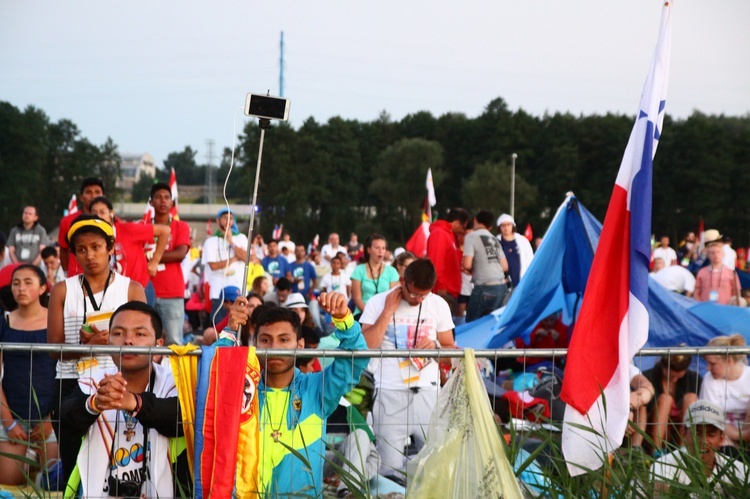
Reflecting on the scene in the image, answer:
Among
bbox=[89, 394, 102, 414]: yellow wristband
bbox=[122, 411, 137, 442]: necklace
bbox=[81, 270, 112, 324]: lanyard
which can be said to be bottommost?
bbox=[122, 411, 137, 442]: necklace

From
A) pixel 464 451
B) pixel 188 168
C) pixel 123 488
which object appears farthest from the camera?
pixel 188 168

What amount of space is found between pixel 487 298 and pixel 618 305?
280 inches

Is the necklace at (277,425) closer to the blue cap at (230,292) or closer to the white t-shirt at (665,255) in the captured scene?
the blue cap at (230,292)

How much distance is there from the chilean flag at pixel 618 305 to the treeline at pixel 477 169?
59779 millimetres

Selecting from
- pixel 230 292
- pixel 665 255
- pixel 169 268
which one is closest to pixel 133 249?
pixel 169 268

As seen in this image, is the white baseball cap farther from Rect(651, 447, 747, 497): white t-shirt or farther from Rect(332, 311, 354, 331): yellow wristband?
Rect(332, 311, 354, 331): yellow wristband

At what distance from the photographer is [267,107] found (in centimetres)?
487

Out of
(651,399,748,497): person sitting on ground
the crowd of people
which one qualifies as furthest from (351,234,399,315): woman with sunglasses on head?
(651,399,748,497): person sitting on ground

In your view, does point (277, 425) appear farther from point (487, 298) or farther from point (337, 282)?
point (337, 282)

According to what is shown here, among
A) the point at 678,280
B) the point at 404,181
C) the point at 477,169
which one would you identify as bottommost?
the point at 678,280

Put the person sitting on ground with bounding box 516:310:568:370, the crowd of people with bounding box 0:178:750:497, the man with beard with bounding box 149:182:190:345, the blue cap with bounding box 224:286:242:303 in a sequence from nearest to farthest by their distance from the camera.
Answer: the crowd of people with bounding box 0:178:750:497, the man with beard with bounding box 149:182:190:345, the person sitting on ground with bounding box 516:310:568:370, the blue cap with bounding box 224:286:242:303

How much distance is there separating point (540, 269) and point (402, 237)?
198 feet

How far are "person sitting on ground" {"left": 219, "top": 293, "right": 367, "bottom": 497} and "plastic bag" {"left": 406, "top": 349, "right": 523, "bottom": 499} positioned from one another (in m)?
0.41

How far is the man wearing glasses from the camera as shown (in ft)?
20.0
